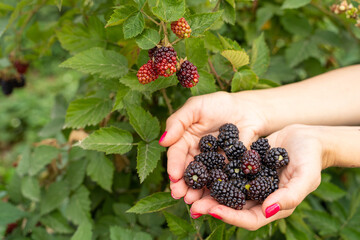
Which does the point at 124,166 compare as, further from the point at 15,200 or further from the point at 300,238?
the point at 300,238

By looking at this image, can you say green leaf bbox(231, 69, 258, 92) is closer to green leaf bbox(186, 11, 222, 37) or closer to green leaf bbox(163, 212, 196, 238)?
green leaf bbox(186, 11, 222, 37)

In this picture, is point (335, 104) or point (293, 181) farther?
point (335, 104)

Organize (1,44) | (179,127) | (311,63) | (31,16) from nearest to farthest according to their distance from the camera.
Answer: (179,127) < (31,16) < (1,44) < (311,63)

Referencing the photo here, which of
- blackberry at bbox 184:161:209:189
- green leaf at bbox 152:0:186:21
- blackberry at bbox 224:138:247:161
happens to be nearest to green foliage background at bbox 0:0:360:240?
green leaf at bbox 152:0:186:21

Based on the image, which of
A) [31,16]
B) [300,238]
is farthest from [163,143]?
[31,16]

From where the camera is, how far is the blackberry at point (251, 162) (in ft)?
3.95

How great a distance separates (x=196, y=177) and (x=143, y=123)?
0.28 m

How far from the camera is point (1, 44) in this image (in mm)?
1751

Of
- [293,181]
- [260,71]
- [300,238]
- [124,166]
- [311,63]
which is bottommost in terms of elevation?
[300,238]

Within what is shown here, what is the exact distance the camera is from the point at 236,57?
3.76ft

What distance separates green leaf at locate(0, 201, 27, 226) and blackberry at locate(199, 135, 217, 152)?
1010 mm

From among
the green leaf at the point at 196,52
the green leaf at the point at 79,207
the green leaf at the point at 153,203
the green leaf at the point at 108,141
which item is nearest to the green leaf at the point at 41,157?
the green leaf at the point at 79,207

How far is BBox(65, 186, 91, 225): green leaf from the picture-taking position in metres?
1.47

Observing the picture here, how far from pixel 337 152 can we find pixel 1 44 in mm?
1777
